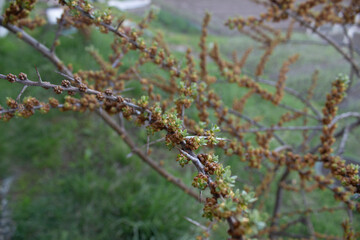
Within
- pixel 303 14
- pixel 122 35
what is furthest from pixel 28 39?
pixel 303 14

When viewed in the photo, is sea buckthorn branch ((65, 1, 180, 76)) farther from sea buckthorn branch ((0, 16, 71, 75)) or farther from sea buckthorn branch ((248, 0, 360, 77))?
sea buckthorn branch ((248, 0, 360, 77))

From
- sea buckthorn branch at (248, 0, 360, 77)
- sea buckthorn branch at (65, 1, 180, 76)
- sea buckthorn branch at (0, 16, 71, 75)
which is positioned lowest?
sea buckthorn branch at (0, 16, 71, 75)

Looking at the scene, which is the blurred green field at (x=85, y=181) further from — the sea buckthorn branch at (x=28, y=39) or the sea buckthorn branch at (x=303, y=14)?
the sea buckthorn branch at (x=303, y=14)

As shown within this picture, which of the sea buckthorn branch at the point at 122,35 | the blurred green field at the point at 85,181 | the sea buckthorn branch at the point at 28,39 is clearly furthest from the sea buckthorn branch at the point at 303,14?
the sea buckthorn branch at the point at 28,39

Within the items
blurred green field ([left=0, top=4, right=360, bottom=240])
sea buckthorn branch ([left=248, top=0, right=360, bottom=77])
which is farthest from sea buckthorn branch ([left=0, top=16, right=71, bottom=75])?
sea buckthorn branch ([left=248, top=0, right=360, bottom=77])

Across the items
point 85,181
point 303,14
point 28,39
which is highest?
point 303,14

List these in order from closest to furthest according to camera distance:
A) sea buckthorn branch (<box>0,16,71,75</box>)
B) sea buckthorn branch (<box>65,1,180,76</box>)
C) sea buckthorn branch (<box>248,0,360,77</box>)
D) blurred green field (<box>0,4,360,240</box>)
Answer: sea buckthorn branch (<box>65,1,180,76</box>) → sea buckthorn branch (<box>0,16,71,75</box>) → sea buckthorn branch (<box>248,0,360,77</box>) → blurred green field (<box>0,4,360,240</box>)

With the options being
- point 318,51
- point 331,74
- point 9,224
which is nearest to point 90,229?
point 9,224

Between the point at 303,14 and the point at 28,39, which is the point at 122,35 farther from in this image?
the point at 303,14

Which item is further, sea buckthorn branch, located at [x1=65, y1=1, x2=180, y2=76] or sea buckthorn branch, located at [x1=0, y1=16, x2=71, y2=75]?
sea buckthorn branch, located at [x1=0, y1=16, x2=71, y2=75]

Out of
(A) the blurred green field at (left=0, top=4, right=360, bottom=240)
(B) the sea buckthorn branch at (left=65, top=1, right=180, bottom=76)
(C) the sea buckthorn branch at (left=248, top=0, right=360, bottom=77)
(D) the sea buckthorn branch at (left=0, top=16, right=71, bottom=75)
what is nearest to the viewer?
(B) the sea buckthorn branch at (left=65, top=1, right=180, bottom=76)
